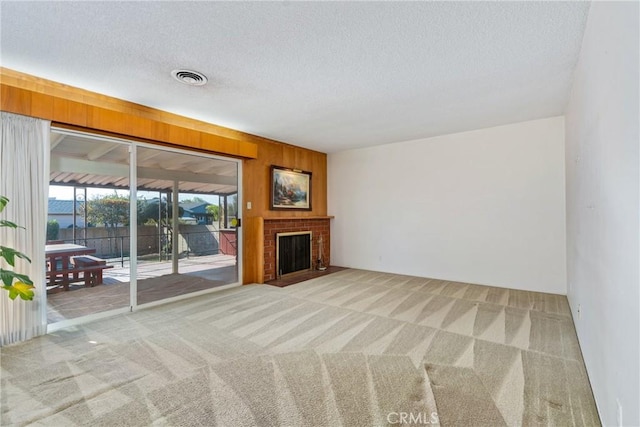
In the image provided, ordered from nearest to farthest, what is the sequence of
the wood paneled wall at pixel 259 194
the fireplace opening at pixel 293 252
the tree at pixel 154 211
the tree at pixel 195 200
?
the tree at pixel 154 211
the tree at pixel 195 200
the wood paneled wall at pixel 259 194
the fireplace opening at pixel 293 252

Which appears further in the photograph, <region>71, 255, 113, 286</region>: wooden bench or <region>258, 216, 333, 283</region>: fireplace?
<region>258, 216, 333, 283</region>: fireplace

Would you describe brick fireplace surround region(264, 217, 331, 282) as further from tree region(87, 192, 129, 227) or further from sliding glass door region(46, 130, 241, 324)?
tree region(87, 192, 129, 227)

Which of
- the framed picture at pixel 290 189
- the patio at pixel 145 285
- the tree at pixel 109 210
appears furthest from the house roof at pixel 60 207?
the framed picture at pixel 290 189

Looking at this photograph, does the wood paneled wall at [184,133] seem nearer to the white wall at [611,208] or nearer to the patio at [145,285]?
the patio at [145,285]

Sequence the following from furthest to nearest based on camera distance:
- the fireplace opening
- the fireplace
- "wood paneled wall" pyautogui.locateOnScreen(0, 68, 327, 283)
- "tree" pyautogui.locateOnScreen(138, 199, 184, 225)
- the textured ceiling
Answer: the fireplace opening < the fireplace < "tree" pyautogui.locateOnScreen(138, 199, 184, 225) < "wood paneled wall" pyautogui.locateOnScreen(0, 68, 327, 283) < the textured ceiling

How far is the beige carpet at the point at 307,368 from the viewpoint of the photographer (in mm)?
1692

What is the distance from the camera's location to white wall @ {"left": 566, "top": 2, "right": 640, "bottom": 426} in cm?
116

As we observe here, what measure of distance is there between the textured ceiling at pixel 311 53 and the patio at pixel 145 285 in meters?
2.10

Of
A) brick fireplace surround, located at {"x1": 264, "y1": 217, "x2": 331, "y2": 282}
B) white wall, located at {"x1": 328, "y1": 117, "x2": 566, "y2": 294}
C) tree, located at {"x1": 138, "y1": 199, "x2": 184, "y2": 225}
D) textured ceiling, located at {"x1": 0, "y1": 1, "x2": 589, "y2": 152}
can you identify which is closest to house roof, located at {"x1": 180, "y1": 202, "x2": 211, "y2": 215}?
tree, located at {"x1": 138, "y1": 199, "x2": 184, "y2": 225}

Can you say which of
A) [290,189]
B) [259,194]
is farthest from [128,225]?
[290,189]

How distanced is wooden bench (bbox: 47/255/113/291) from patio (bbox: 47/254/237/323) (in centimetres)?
7

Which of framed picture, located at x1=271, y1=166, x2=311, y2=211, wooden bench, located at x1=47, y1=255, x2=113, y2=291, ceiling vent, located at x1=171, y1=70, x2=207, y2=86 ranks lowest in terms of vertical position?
wooden bench, located at x1=47, y1=255, x2=113, y2=291

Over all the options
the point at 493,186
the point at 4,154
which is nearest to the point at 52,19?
the point at 4,154

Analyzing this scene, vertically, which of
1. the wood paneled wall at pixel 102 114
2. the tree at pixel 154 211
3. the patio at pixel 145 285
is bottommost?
the patio at pixel 145 285
